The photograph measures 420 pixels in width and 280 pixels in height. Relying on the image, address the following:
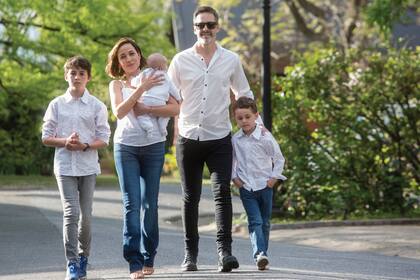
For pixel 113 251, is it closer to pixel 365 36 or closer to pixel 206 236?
pixel 206 236

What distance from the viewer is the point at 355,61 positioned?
16.7m

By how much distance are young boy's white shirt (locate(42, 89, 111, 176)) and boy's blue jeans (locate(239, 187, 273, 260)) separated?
138 cm

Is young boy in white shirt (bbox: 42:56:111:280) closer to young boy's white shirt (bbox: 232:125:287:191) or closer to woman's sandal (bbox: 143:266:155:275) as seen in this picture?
woman's sandal (bbox: 143:266:155:275)

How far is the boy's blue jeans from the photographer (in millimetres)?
8914

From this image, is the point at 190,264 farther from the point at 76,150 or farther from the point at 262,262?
the point at 76,150

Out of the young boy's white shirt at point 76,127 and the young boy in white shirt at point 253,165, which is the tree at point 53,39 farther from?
the young boy's white shirt at point 76,127

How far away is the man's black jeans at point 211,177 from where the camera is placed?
8.72 m

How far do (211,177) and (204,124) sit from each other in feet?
1.39

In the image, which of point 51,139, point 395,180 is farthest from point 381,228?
point 51,139

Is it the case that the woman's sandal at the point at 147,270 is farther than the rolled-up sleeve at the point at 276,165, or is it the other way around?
the rolled-up sleeve at the point at 276,165

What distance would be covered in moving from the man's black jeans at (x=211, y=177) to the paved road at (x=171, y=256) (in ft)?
0.98

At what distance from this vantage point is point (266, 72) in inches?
636

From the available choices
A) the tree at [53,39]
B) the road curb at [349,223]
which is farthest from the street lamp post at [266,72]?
the tree at [53,39]

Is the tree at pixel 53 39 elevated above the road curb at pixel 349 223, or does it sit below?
above
